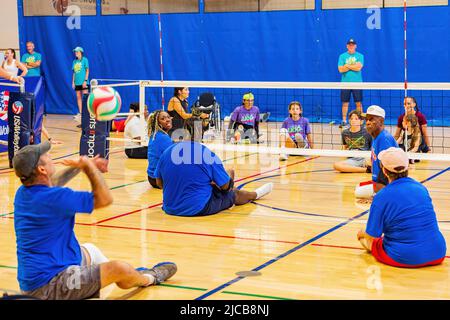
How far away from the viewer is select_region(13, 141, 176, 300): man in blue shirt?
16.6 feet

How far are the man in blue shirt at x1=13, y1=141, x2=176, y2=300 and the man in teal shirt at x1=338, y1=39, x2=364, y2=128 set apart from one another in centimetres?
1298

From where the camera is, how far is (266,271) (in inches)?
254

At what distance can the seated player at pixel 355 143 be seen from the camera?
11.6 meters

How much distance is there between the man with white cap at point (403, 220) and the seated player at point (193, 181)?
244 cm

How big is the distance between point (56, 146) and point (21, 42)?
827 cm

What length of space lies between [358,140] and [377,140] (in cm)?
→ 371

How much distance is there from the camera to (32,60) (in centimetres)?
2067

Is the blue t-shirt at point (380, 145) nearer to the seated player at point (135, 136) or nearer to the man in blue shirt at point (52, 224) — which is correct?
the man in blue shirt at point (52, 224)

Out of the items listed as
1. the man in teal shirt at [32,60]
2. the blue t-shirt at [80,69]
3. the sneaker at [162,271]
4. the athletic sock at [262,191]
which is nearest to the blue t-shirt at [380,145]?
the athletic sock at [262,191]

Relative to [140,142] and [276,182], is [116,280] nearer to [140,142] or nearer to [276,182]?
[276,182]

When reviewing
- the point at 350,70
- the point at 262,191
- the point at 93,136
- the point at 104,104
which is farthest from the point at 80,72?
the point at 104,104

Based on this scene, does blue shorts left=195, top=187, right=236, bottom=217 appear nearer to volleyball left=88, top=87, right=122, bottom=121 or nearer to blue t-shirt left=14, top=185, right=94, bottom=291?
volleyball left=88, top=87, right=122, bottom=121

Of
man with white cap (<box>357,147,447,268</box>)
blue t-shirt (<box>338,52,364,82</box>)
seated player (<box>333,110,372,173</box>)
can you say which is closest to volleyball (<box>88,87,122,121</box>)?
man with white cap (<box>357,147,447,268</box>)
